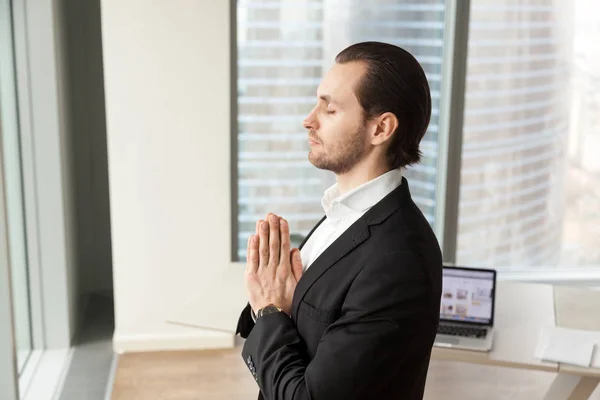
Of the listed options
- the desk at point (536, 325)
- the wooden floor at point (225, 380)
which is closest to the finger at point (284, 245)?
the desk at point (536, 325)

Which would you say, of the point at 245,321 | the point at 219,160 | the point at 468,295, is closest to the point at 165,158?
the point at 219,160

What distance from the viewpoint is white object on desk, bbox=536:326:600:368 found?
102 inches

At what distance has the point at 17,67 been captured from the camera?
3877 mm

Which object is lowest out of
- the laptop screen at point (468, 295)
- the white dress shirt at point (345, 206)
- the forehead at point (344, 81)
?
the laptop screen at point (468, 295)

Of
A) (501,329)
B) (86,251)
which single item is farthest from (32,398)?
(501,329)

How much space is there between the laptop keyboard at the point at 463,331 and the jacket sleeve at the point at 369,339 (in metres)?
1.37

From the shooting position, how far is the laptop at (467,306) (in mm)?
2783

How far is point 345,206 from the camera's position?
5.24 ft

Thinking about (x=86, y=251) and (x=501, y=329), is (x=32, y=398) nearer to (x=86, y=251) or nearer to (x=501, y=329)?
(x=86, y=251)

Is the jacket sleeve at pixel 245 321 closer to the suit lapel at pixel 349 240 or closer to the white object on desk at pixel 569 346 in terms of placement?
the suit lapel at pixel 349 240

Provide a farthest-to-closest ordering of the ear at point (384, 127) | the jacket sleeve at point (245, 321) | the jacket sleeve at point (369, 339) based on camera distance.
Result: the jacket sleeve at point (245, 321), the ear at point (384, 127), the jacket sleeve at point (369, 339)

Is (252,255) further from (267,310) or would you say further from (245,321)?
(245,321)

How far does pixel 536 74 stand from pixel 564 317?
219 centimetres

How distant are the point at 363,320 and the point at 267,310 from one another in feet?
0.78
